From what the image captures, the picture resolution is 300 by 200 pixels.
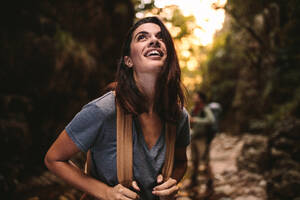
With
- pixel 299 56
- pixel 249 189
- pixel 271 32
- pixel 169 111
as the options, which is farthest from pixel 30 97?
pixel 271 32

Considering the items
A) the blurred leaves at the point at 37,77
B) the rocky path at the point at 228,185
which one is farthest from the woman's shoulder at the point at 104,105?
the rocky path at the point at 228,185

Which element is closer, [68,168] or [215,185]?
[68,168]

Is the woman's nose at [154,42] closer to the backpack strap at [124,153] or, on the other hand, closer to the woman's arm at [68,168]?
the backpack strap at [124,153]

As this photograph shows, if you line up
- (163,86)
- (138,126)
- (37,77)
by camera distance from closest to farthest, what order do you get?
(138,126), (163,86), (37,77)

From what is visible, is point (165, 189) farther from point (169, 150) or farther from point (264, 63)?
point (264, 63)

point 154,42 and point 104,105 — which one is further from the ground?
point 154,42

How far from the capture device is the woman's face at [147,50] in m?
1.44

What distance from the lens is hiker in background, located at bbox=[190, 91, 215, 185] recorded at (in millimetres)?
5344

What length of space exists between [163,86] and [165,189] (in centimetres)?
69

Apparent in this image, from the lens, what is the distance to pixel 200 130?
5.36 m

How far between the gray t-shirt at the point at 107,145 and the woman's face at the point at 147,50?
30 centimetres

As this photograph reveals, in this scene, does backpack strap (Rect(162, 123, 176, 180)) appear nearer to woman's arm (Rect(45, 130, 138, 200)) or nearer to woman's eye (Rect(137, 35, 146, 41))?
woman's arm (Rect(45, 130, 138, 200))

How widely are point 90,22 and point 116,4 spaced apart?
5.40ft

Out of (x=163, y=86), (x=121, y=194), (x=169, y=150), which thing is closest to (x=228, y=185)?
(x=169, y=150)
